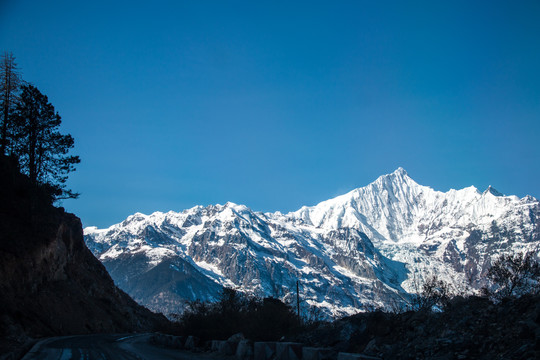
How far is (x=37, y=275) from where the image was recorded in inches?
1422

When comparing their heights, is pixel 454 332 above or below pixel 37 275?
below

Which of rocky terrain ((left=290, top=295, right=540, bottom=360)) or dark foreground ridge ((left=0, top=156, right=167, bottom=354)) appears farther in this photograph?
dark foreground ridge ((left=0, top=156, right=167, bottom=354))

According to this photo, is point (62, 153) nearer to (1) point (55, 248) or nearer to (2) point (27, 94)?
(2) point (27, 94)

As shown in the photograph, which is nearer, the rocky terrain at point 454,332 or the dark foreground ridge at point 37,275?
the rocky terrain at point 454,332

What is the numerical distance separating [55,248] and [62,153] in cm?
1094

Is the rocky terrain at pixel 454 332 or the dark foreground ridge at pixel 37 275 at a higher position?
the dark foreground ridge at pixel 37 275

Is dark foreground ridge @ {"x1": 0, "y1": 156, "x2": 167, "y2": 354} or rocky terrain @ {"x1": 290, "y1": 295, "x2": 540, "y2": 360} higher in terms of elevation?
dark foreground ridge @ {"x1": 0, "y1": 156, "x2": 167, "y2": 354}

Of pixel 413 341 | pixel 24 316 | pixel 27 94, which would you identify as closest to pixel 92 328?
pixel 24 316

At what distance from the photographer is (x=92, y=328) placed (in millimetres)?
44344

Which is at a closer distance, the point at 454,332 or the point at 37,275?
the point at 454,332

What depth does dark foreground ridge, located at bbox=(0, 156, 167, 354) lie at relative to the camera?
28500 millimetres

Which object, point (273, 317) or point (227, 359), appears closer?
point (227, 359)

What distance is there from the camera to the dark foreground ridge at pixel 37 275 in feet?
93.5

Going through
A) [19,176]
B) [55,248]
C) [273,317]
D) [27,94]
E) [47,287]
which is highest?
[27,94]
